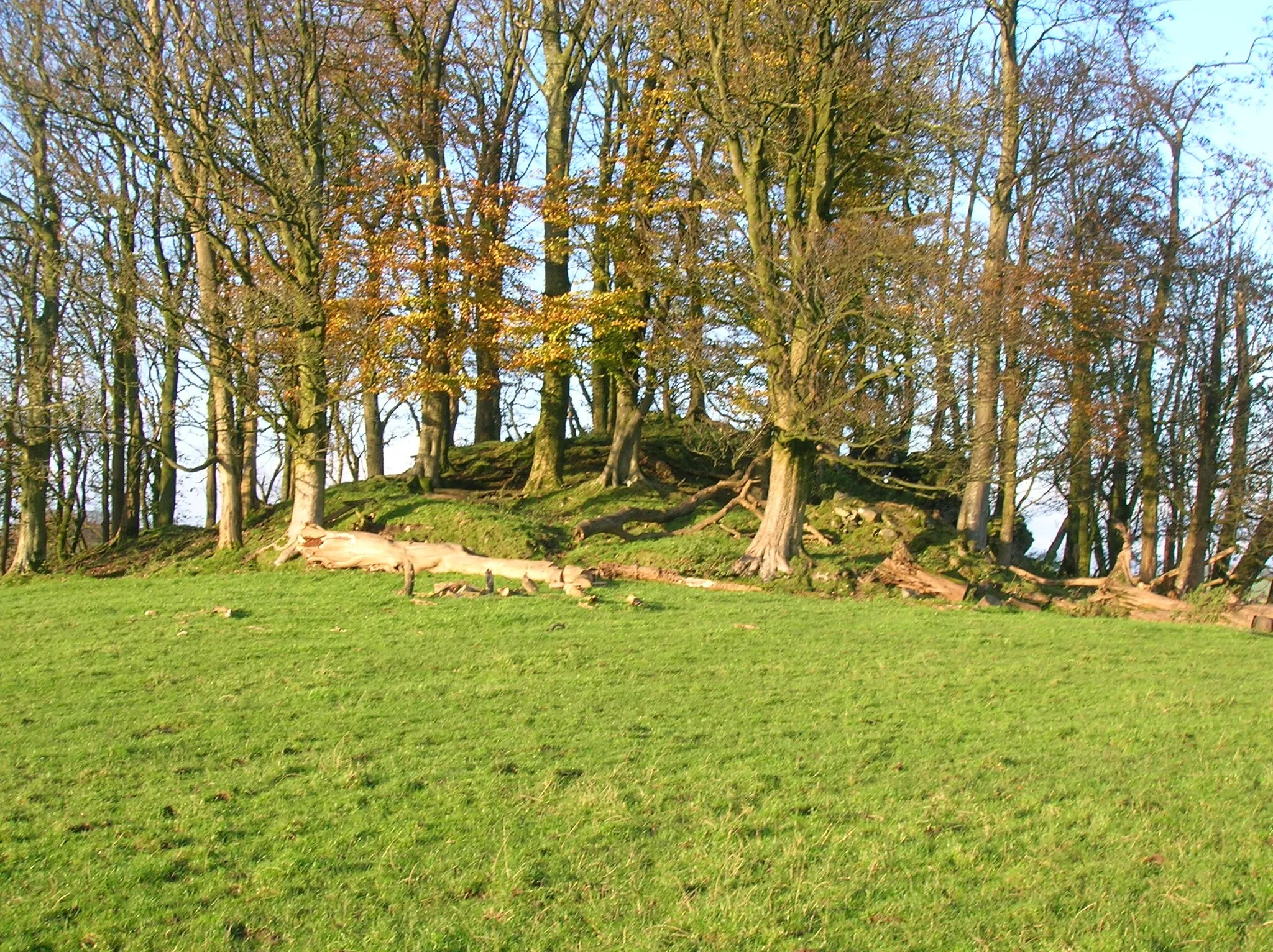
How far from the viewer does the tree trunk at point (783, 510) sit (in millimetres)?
19297

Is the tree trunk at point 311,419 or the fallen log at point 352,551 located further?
the tree trunk at point 311,419

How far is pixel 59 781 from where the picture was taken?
7336 mm

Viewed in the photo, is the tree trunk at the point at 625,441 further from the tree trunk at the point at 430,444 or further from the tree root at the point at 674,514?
the tree trunk at the point at 430,444

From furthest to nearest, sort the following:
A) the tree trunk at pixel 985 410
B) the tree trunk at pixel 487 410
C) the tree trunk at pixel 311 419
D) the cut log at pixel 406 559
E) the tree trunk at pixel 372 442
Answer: the tree trunk at pixel 372 442 < the tree trunk at pixel 487 410 < the tree trunk at pixel 311 419 < the tree trunk at pixel 985 410 < the cut log at pixel 406 559

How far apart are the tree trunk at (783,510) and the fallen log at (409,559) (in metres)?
3.36

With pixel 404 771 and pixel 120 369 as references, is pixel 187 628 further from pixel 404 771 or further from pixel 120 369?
pixel 120 369

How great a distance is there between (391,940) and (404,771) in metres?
2.56

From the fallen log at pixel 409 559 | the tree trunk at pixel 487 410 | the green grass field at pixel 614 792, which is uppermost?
the tree trunk at pixel 487 410

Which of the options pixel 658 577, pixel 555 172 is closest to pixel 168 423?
pixel 555 172

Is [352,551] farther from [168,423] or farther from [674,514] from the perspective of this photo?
[168,423]

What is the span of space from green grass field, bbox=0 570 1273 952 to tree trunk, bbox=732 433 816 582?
5.87 meters

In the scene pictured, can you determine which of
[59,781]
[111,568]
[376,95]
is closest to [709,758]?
[59,781]

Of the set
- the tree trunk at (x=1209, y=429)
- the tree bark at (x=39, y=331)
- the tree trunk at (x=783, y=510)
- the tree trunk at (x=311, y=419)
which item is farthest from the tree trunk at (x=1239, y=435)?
the tree bark at (x=39, y=331)

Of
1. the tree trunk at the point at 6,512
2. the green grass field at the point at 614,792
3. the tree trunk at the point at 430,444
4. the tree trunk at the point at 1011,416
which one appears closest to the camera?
the green grass field at the point at 614,792
